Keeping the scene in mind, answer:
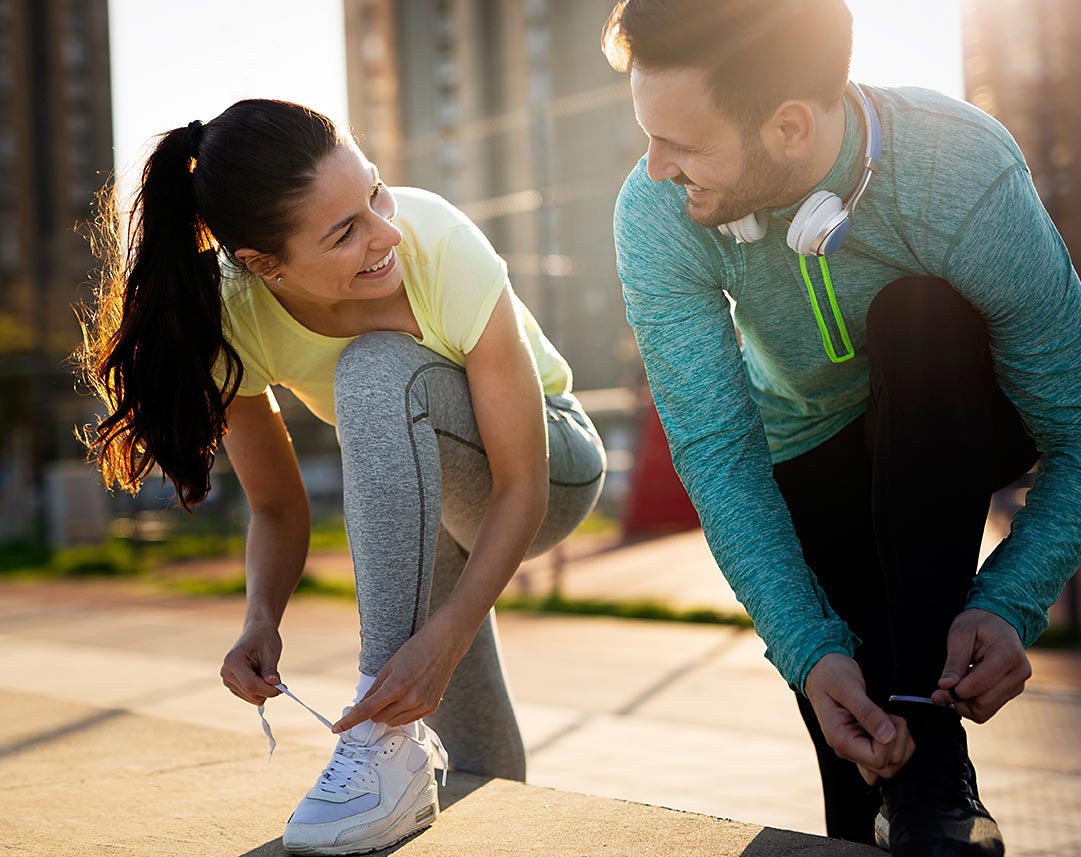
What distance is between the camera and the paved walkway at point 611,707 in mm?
2006

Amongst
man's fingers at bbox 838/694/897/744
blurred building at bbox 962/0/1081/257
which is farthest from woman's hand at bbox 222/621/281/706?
blurred building at bbox 962/0/1081/257

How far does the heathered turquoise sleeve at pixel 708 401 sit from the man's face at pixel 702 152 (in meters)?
0.09

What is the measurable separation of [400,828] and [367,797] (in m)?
0.06

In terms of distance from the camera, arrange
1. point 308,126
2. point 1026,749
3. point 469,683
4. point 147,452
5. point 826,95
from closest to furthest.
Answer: point 826,95
point 308,126
point 147,452
point 469,683
point 1026,749

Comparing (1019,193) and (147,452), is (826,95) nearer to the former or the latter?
(1019,193)

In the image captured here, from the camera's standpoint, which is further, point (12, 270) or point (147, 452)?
point (12, 270)

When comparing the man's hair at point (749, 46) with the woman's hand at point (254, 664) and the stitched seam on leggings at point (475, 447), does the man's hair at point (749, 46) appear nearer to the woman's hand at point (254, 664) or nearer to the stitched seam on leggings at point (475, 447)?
the stitched seam on leggings at point (475, 447)

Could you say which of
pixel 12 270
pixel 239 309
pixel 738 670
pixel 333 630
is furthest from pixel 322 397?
pixel 12 270

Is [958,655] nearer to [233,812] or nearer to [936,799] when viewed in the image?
[936,799]

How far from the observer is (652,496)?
7.93 meters

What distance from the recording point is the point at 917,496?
Answer: 1.15 meters

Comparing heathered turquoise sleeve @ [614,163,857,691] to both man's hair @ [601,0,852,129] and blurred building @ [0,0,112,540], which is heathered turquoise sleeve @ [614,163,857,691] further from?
blurred building @ [0,0,112,540]

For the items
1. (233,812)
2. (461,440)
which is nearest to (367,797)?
(233,812)

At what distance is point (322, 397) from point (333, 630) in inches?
123
